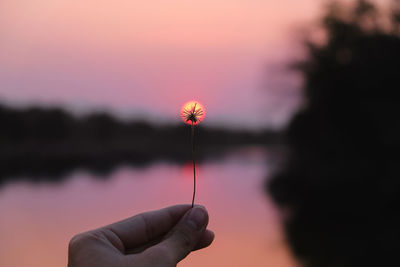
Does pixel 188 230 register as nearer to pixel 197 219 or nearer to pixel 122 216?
pixel 197 219

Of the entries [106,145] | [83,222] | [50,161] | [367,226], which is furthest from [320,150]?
[50,161]

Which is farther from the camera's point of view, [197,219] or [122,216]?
[122,216]

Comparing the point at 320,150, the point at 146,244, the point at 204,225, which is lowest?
the point at 320,150

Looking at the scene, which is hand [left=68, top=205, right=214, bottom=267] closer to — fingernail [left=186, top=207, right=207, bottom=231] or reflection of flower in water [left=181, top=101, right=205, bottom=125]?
fingernail [left=186, top=207, right=207, bottom=231]

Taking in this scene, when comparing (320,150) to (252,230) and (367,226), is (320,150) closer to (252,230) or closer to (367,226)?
(367,226)

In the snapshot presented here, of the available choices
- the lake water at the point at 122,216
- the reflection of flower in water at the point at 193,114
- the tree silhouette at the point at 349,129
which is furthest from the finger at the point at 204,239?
the tree silhouette at the point at 349,129

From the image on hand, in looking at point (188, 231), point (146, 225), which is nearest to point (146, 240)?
point (146, 225)
